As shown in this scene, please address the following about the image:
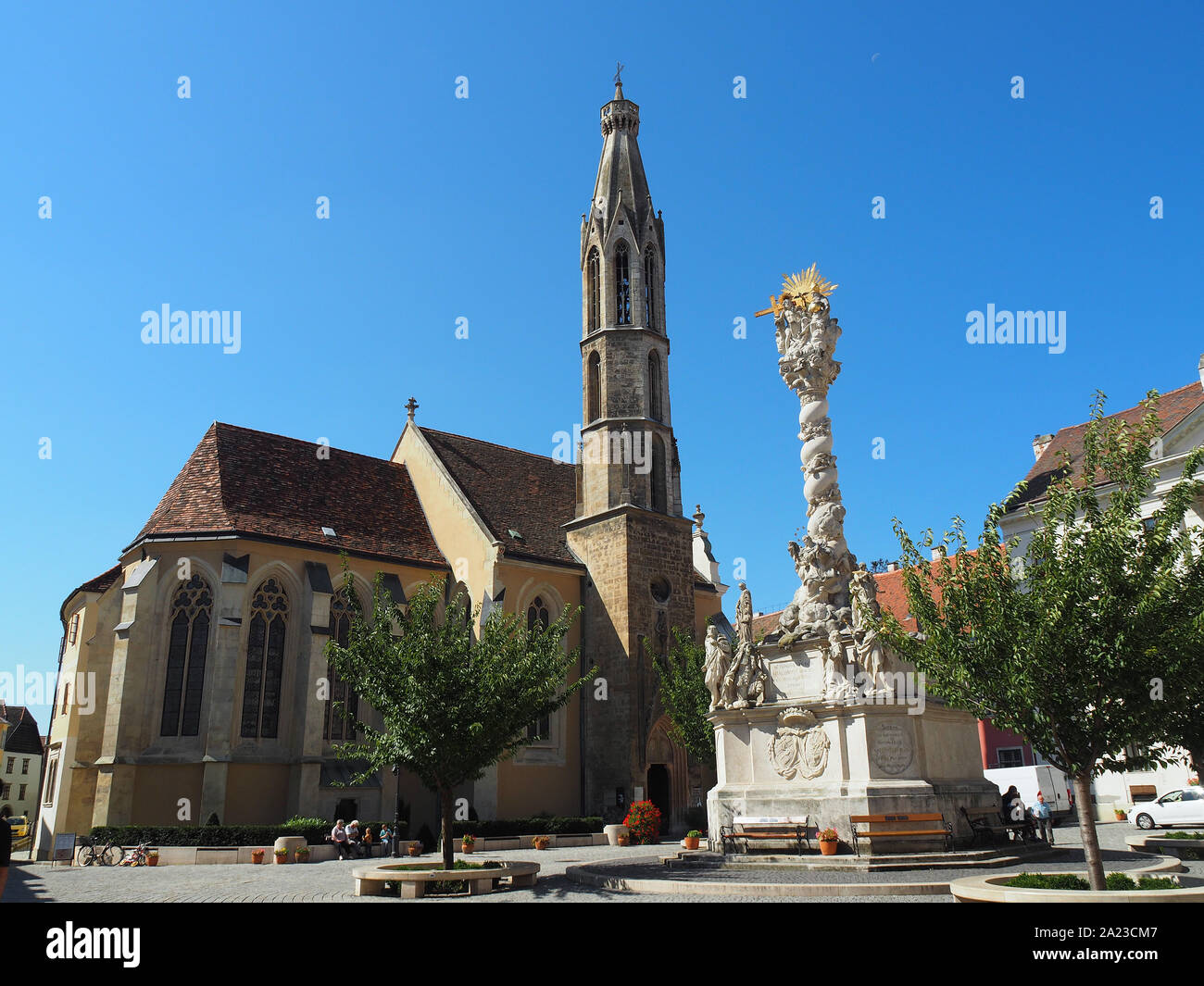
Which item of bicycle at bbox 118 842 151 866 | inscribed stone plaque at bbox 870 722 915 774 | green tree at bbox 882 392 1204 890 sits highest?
green tree at bbox 882 392 1204 890

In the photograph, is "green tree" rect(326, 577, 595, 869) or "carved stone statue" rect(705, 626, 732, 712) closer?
"green tree" rect(326, 577, 595, 869)

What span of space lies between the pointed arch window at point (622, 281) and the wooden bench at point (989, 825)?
943 inches

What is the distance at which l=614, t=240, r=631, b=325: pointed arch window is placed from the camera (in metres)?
36.2

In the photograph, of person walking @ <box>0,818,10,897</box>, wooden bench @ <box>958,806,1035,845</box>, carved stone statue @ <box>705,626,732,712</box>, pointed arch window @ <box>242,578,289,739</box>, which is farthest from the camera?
pointed arch window @ <box>242,578,289,739</box>

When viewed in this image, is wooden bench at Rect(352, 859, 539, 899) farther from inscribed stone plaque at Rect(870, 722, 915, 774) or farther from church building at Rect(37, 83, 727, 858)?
church building at Rect(37, 83, 727, 858)

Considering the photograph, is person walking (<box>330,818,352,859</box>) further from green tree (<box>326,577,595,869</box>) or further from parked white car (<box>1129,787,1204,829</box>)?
parked white car (<box>1129,787,1204,829</box>)

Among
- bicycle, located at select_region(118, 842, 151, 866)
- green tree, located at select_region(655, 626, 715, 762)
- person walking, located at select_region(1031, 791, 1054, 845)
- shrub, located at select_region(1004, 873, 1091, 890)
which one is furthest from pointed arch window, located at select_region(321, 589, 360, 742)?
shrub, located at select_region(1004, 873, 1091, 890)

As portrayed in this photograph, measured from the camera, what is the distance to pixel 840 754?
15922 mm

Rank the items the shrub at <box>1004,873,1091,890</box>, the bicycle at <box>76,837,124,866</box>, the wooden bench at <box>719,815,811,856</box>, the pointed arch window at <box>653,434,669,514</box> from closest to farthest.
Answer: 1. the shrub at <box>1004,873,1091,890</box>
2. the wooden bench at <box>719,815,811,856</box>
3. the bicycle at <box>76,837,124,866</box>
4. the pointed arch window at <box>653,434,669,514</box>

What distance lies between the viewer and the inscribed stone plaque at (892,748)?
51.2 ft

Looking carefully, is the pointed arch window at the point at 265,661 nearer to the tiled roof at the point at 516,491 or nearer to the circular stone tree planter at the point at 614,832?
the tiled roof at the point at 516,491

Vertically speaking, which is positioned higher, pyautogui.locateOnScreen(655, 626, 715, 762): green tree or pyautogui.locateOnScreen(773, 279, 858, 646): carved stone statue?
pyautogui.locateOnScreen(773, 279, 858, 646): carved stone statue

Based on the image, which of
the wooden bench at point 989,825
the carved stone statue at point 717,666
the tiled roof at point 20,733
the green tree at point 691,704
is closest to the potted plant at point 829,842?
the wooden bench at point 989,825

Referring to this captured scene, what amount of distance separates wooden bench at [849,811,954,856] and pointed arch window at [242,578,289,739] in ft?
63.2
